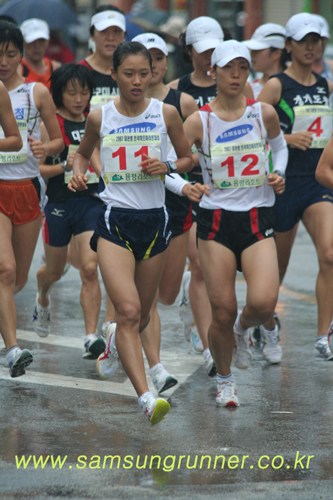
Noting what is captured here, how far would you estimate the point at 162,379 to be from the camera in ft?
18.4

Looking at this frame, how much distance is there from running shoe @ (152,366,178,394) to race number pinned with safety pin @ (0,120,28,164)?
1816mm

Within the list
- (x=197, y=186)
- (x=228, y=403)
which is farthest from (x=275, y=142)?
(x=228, y=403)

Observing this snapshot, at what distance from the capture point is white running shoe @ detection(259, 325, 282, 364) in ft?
21.7

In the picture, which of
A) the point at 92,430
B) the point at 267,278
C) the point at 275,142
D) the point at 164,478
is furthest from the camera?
the point at 275,142

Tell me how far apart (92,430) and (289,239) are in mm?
2674

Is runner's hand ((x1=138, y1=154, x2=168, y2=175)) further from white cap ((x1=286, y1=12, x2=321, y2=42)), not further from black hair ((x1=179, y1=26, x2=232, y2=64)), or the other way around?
black hair ((x1=179, y1=26, x2=232, y2=64))

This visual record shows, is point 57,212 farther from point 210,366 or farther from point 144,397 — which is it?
point 144,397

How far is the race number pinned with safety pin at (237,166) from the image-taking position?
216 inches

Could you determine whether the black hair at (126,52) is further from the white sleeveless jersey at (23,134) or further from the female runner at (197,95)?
the female runner at (197,95)

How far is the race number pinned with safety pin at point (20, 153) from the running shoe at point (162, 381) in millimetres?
1816

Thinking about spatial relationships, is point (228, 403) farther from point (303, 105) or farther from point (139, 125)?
point (303, 105)

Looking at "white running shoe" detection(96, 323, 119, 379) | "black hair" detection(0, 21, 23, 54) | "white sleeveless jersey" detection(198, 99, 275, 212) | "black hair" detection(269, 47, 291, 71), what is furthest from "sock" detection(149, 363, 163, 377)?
"black hair" detection(269, 47, 291, 71)

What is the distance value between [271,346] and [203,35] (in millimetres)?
2542

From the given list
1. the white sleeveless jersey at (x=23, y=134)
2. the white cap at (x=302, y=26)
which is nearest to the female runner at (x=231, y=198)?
the white sleeveless jersey at (x=23, y=134)
